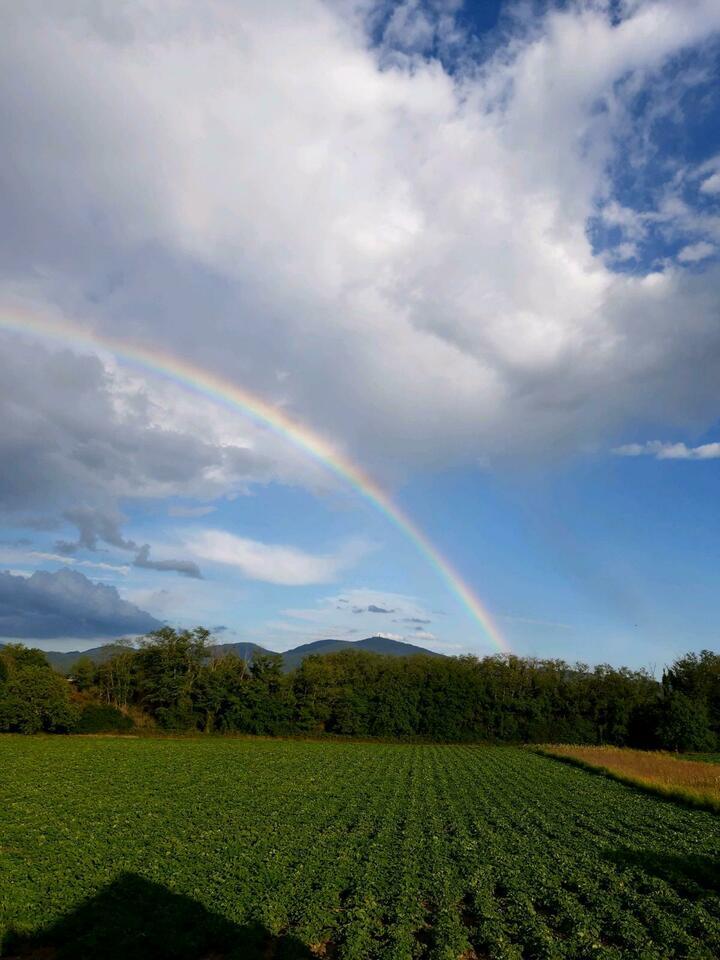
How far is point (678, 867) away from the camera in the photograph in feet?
50.5

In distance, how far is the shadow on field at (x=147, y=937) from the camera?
911 cm

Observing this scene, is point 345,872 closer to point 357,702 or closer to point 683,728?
point 357,702

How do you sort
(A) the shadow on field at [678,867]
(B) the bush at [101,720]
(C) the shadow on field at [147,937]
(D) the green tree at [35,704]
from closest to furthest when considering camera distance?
(C) the shadow on field at [147,937] → (A) the shadow on field at [678,867] → (D) the green tree at [35,704] → (B) the bush at [101,720]

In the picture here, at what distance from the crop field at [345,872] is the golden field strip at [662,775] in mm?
1356

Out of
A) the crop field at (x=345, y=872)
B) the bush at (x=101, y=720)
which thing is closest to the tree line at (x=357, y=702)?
the bush at (x=101, y=720)

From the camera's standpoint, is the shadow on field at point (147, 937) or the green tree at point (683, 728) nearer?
the shadow on field at point (147, 937)

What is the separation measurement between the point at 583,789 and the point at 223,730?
46126mm

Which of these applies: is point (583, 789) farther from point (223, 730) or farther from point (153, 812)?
point (223, 730)

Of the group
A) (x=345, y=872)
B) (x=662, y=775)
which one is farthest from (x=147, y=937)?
(x=662, y=775)

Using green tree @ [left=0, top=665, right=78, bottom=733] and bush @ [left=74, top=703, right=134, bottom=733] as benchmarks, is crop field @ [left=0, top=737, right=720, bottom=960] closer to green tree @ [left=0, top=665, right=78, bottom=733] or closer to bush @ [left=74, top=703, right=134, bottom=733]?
green tree @ [left=0, top=665, right=78, bottom=733]

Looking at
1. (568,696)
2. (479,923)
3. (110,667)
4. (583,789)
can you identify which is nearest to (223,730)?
(110,667)

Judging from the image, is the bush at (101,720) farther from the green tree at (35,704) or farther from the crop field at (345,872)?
the crop field at (345,872)

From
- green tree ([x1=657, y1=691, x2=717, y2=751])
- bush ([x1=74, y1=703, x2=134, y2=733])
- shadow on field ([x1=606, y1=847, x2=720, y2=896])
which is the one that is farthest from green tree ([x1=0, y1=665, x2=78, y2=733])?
green tree ([x1=657, y1=691, x2=717, y2=751])

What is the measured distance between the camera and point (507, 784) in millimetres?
31516
